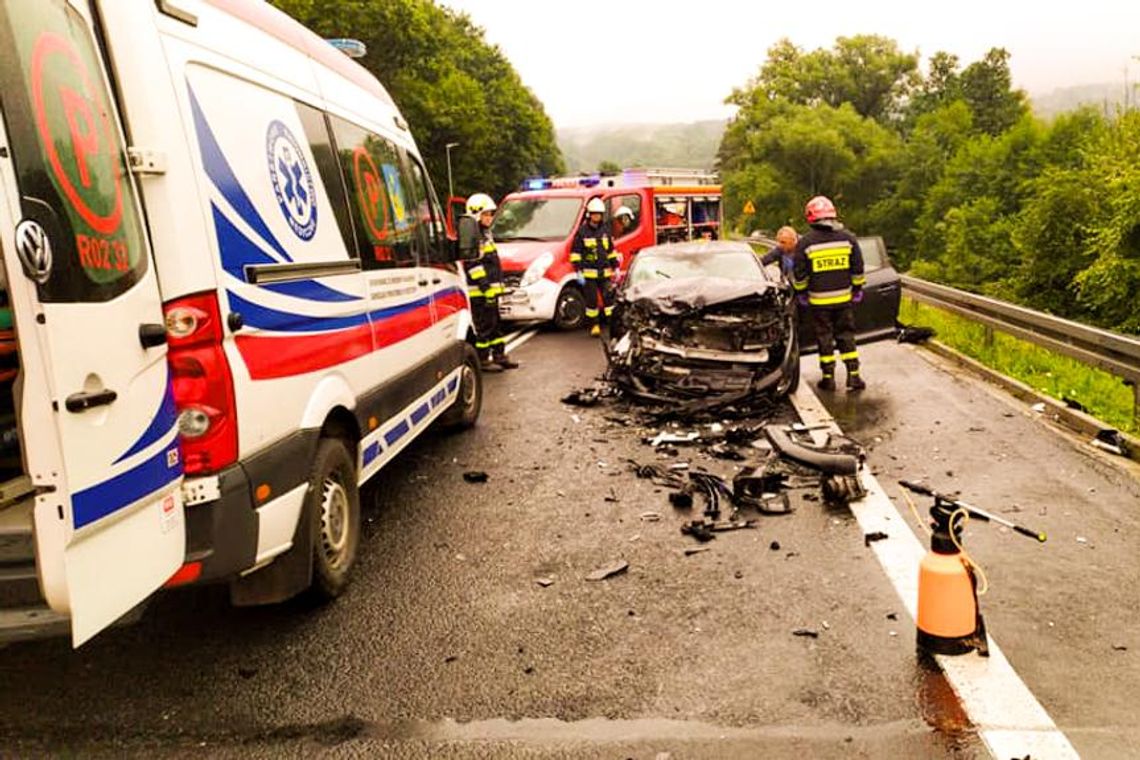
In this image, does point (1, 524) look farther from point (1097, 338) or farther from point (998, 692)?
point (1097, 338)

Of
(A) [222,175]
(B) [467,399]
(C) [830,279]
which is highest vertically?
(A) [222,175]

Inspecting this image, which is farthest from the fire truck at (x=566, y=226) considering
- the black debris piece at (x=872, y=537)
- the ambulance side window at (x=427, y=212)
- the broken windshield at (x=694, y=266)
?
the black debris piece at (x=872, y=537)

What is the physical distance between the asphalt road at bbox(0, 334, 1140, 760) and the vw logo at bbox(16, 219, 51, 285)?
1633 millimetres

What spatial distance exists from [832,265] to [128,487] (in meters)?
7.24

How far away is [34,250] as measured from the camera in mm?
2453

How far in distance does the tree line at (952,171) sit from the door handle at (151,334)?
2281 cm

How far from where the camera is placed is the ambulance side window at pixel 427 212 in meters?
6.24

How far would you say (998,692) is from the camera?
321cm

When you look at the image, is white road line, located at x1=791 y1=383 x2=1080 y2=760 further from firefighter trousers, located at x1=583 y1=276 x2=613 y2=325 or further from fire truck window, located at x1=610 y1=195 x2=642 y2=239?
fire truck window, located at x1=610 y1=195 x2=642 y2=239

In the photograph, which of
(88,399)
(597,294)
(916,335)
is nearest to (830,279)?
(916,335)

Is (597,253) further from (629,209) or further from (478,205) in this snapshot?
(629,209)

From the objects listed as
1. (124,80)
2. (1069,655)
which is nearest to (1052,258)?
(1069,655)

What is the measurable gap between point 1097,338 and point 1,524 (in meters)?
7.47

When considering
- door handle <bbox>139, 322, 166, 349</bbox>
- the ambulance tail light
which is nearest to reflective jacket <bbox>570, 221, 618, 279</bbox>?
the ambulance tail light
